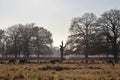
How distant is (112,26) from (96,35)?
4.68 m

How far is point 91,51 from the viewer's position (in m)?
69.6

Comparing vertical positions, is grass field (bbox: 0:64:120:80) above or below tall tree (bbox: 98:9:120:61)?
below

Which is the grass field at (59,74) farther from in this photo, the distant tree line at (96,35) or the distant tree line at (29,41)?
the distant tree line at (29,41)

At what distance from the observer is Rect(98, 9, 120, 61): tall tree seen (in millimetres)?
65688

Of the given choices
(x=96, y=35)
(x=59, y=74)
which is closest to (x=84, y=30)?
(x=96, y=35)

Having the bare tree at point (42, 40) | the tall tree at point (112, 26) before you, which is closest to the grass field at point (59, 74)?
the tall tree at point (112, 26)

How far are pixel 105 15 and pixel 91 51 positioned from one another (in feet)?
32.6

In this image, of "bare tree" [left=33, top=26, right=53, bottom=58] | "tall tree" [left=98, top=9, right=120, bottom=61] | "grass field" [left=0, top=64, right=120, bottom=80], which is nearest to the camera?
"grass field" [left=0, top=64, right=120, bottom=80]

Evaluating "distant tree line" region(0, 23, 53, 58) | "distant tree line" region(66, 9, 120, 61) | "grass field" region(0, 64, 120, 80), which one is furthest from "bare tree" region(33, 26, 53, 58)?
"grass field" region(0, 64, 120, 80)

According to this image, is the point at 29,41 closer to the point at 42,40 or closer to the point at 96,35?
the point at 42,40

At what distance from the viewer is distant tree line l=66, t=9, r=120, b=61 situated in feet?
217

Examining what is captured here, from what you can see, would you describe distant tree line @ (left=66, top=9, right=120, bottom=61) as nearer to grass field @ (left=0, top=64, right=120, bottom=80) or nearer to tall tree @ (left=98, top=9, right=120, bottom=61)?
tall tree @ (left=98, top=9, right=120, bottom=61)

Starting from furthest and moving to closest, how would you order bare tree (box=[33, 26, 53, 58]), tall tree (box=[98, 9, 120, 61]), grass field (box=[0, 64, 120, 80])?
bare tree (box=[33, 26, 53, 58]) → tall tree (box=[98, 9, 120, 61]) → grass field (box=[0, 64, 120, 80])

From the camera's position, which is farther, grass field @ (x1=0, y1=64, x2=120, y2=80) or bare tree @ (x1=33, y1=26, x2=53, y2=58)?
bare tree @ (x1=33, y1=26, x2=53, y2=58)
